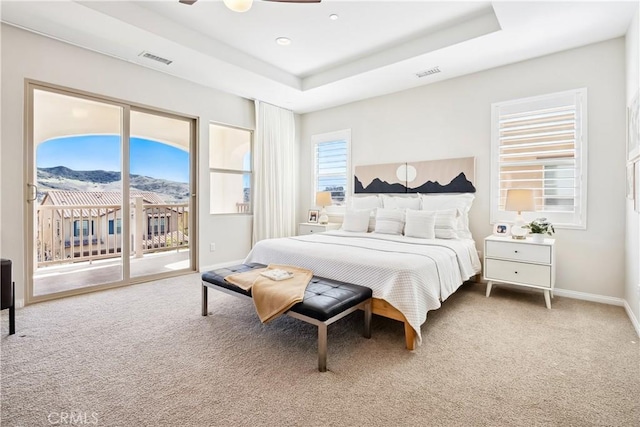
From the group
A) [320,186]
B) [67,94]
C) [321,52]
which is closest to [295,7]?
[321,52]

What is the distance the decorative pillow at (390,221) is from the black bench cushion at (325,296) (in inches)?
61.3

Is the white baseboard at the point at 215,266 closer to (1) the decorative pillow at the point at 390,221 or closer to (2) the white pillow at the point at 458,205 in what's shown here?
(1) the decorative pillow at the point at 390,221

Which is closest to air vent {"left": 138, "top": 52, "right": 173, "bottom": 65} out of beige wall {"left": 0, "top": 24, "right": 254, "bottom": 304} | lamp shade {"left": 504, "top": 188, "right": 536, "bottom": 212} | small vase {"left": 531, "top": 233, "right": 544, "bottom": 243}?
beige wall {"left": 0, "top": 24, "right": 254, "bottom": 304}

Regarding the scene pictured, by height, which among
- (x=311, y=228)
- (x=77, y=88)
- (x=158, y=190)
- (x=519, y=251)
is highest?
(x=77, y=88)

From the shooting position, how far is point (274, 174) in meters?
5.42

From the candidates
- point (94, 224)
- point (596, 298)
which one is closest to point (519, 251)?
point (596, 298)

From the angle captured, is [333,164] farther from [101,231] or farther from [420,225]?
[101,231]

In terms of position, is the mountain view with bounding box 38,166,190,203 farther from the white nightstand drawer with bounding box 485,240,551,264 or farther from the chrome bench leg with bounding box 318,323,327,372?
the white nightstand drawer with bounding box 485,240,551,264

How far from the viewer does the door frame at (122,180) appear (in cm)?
309

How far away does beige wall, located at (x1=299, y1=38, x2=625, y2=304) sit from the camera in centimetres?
312

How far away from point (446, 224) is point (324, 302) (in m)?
2.21

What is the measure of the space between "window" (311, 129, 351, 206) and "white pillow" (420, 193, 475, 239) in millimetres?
1658

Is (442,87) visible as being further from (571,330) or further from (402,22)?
(571,330)

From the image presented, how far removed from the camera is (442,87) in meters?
4.22
